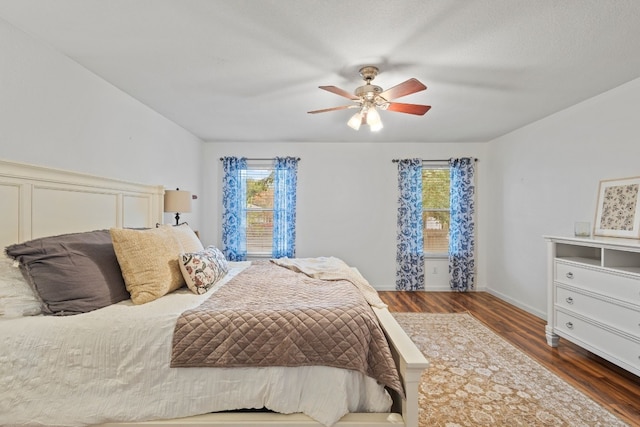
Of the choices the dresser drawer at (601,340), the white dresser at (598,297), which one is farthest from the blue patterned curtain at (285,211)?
the dresser drawer at (601,340)

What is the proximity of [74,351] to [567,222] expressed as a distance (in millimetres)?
4309

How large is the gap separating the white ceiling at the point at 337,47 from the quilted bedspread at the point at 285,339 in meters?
1.65

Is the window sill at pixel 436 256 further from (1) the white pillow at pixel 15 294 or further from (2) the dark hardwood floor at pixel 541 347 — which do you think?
(1) the white pillow at pixel 15 294

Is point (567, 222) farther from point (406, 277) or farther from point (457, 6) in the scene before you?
point (457, 6)

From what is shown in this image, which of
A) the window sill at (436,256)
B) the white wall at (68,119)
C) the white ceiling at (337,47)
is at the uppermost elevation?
the white ceiling at (337,47)

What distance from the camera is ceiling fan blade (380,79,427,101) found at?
6.73ft

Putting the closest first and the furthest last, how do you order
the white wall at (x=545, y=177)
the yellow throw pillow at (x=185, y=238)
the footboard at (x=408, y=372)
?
the footboard at (x=408, y=372), the yellow throw pillow at (x=185, y=238), the white wall at (x=545, y=177)

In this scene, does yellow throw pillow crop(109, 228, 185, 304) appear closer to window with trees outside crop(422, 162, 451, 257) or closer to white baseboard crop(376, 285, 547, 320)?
white baseboard crop(376, 285, 547, 320)

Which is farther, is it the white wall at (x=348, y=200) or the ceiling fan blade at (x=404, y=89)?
the white wall at (x=348, y=200)

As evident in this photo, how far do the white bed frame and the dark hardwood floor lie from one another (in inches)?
61.9

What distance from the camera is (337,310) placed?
5.12ft

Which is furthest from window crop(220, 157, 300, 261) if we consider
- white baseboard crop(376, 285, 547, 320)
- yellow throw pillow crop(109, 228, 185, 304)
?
yellow throw pillow crop(109, 228, 185, 304)

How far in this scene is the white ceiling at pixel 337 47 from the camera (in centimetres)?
166

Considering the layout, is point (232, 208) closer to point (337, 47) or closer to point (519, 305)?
point (337, 47)
